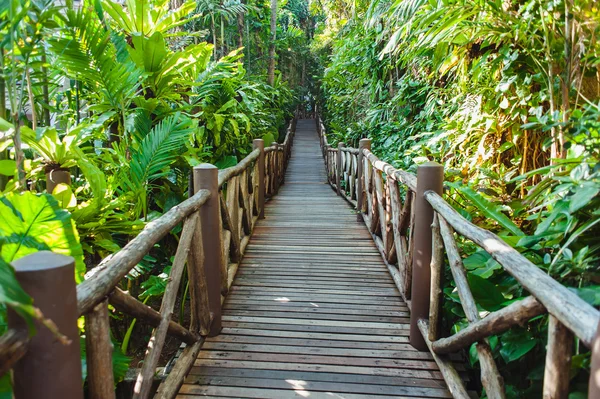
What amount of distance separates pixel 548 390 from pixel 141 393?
143 centimetres

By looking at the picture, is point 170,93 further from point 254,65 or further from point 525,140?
point 254,65

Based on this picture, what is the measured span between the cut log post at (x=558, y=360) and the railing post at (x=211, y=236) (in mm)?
1935

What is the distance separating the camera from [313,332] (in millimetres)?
2852

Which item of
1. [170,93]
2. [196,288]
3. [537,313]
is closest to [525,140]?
[537,313]

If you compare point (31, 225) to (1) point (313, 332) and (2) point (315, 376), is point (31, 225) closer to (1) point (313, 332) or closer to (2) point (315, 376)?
(2) point (315, 376)

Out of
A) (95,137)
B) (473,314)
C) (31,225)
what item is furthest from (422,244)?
(95,137)

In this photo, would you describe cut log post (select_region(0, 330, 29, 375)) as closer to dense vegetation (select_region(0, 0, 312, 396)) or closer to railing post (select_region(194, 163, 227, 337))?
dense vegetation (select_region(0, 0, 312, 396))

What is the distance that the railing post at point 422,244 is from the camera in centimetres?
250

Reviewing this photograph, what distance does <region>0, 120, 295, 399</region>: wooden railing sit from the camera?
1.04 metres

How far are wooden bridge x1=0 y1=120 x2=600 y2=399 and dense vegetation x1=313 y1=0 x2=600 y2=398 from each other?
0.64ft

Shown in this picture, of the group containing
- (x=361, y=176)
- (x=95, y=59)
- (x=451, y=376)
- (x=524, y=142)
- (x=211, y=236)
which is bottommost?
(x=451, y=376)

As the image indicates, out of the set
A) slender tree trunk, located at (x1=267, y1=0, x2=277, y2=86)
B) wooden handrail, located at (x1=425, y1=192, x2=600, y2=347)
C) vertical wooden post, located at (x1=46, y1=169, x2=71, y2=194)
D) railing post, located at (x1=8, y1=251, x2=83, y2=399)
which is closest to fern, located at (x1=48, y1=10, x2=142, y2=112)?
vertical wooden post, located at (x1=46, y1=169, x2=71, y2=194)

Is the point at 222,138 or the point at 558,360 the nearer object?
the point at 558,360

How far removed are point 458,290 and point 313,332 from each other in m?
1.14
